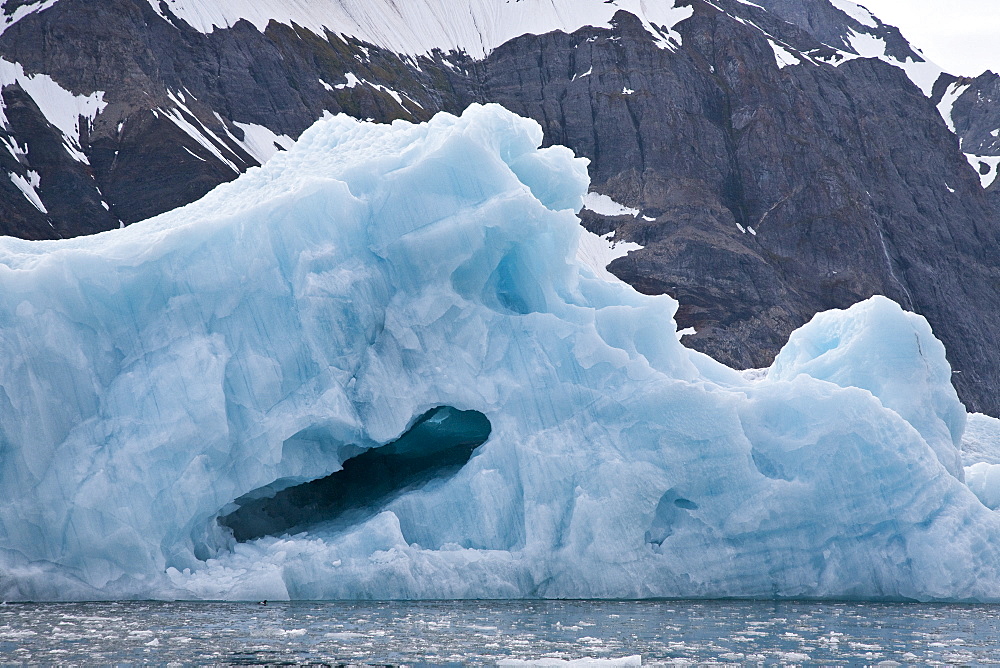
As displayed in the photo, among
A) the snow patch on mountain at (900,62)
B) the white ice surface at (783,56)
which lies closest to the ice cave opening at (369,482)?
the white ice surface at (783,56)

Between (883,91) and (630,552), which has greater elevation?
(883,91)

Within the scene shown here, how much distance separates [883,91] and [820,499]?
3313 inches

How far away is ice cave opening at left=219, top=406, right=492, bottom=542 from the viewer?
15.8m

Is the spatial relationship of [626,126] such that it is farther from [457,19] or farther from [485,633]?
[485,633]

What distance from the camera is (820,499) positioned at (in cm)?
1545

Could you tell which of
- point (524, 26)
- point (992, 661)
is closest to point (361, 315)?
point (992, 661)

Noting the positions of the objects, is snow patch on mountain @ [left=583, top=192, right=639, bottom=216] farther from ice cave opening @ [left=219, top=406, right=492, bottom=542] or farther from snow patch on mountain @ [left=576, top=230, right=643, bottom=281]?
ice cave opening @ [left=219, top=406, right=492, bottom=542]

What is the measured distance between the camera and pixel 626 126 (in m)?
80.3

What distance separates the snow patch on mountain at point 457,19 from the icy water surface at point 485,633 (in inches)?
2894

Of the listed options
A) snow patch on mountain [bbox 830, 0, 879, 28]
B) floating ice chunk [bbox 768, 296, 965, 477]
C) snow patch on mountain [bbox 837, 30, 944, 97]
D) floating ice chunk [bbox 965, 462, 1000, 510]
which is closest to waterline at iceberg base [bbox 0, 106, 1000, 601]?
floating ice chunk [bbox 768, 296, 965, 477]

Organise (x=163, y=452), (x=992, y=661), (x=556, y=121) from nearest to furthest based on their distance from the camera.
Answer: (x=992, y=661), (x=163, y=452), (x=556, y=121)

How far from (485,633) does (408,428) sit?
4.85 metres

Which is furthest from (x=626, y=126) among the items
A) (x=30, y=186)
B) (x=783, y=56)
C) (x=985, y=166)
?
(x=30, y=186)

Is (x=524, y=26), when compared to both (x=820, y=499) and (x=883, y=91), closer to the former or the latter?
(x=883, y=91)
